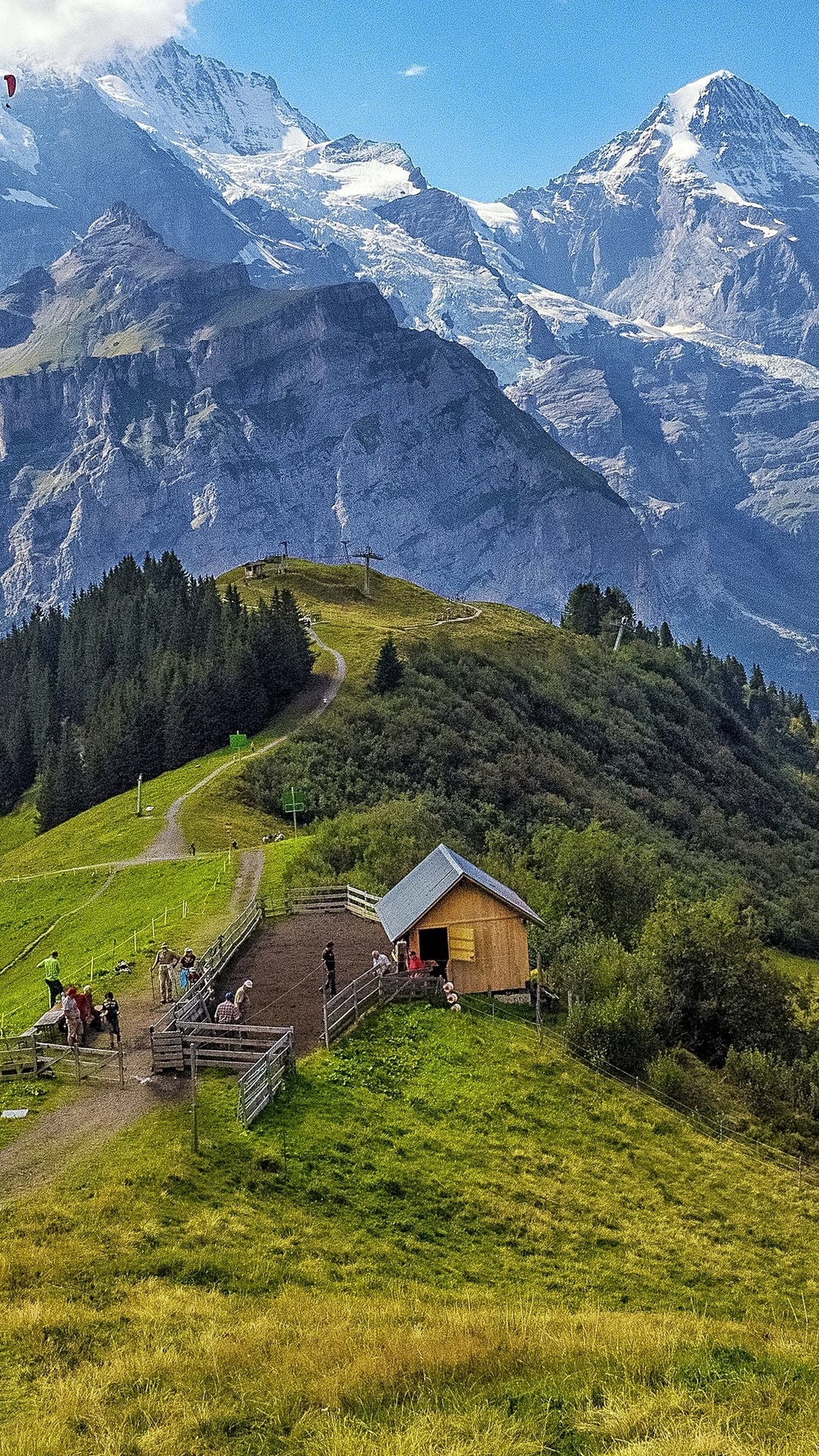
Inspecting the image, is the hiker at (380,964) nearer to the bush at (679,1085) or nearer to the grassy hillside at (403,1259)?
the grassy hillside at (403,1259)

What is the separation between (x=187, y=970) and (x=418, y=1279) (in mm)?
18776

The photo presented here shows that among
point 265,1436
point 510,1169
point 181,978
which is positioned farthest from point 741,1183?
point 265,1436

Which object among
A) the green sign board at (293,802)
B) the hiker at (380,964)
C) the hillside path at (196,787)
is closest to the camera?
the hiker at (380,964)

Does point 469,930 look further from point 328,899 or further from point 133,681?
point 133,681

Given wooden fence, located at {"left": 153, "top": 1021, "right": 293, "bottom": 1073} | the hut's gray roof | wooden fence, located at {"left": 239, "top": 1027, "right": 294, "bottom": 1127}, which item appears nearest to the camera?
wooden fence, located at {"left": 239, "top": 1027, "right": 294, "bottom": 1127}

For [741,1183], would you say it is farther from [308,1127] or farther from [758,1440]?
[758,1440]

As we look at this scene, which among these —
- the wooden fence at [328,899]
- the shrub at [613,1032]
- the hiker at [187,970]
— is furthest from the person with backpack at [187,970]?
the shrub at [613,1032]

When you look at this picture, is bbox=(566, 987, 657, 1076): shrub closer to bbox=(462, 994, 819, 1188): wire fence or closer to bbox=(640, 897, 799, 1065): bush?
bbox=(462, 994, 819, 1188): wire fence

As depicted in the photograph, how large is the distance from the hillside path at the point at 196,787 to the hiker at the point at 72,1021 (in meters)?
32.3

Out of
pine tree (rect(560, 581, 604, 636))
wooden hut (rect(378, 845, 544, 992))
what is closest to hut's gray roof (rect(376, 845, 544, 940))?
wooden hut (rect(378, 845, 544, 992))

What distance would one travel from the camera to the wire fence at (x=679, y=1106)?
37.1 metres

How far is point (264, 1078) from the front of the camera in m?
30.1

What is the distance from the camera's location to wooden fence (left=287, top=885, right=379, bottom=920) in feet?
172

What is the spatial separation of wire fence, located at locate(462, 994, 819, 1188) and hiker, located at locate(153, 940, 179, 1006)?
1071cm
